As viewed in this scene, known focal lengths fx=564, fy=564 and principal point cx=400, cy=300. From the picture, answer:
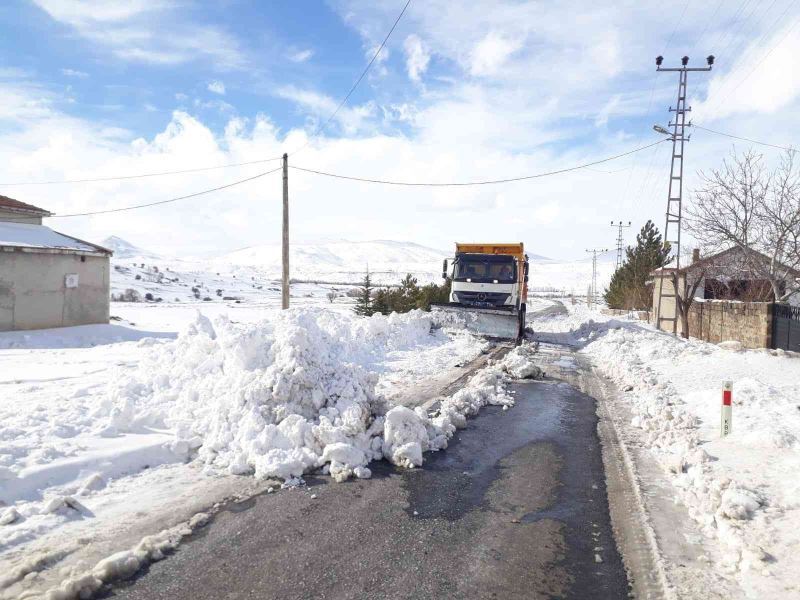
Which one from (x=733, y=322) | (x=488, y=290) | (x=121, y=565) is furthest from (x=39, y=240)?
(x=733, y=322)

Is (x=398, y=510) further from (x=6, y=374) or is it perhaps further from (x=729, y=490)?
(x=6, y=374)

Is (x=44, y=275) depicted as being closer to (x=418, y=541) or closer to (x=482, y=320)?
(x=482, y=320)

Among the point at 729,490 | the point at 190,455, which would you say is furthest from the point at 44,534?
the point at 729,490

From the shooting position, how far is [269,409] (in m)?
6.74

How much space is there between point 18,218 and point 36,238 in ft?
7.45

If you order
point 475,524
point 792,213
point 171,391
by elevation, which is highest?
point 792,213

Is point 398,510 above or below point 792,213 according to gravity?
below

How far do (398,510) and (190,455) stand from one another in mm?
2637

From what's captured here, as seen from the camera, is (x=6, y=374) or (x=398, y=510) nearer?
(x=398, y=510)

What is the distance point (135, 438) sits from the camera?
21.4ft

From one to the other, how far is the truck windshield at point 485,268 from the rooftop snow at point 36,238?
1260 centimetres

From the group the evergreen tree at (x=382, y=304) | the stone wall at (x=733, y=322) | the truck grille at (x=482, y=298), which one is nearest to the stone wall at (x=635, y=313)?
the stone wall at (x=733, y=322)

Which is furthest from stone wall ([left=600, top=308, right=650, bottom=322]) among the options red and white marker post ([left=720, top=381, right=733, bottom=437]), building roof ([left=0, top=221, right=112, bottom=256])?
building roof ([left=0, top=221, right=112, bottom=256])

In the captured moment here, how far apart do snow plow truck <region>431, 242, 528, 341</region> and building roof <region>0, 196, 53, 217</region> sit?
14.5m
